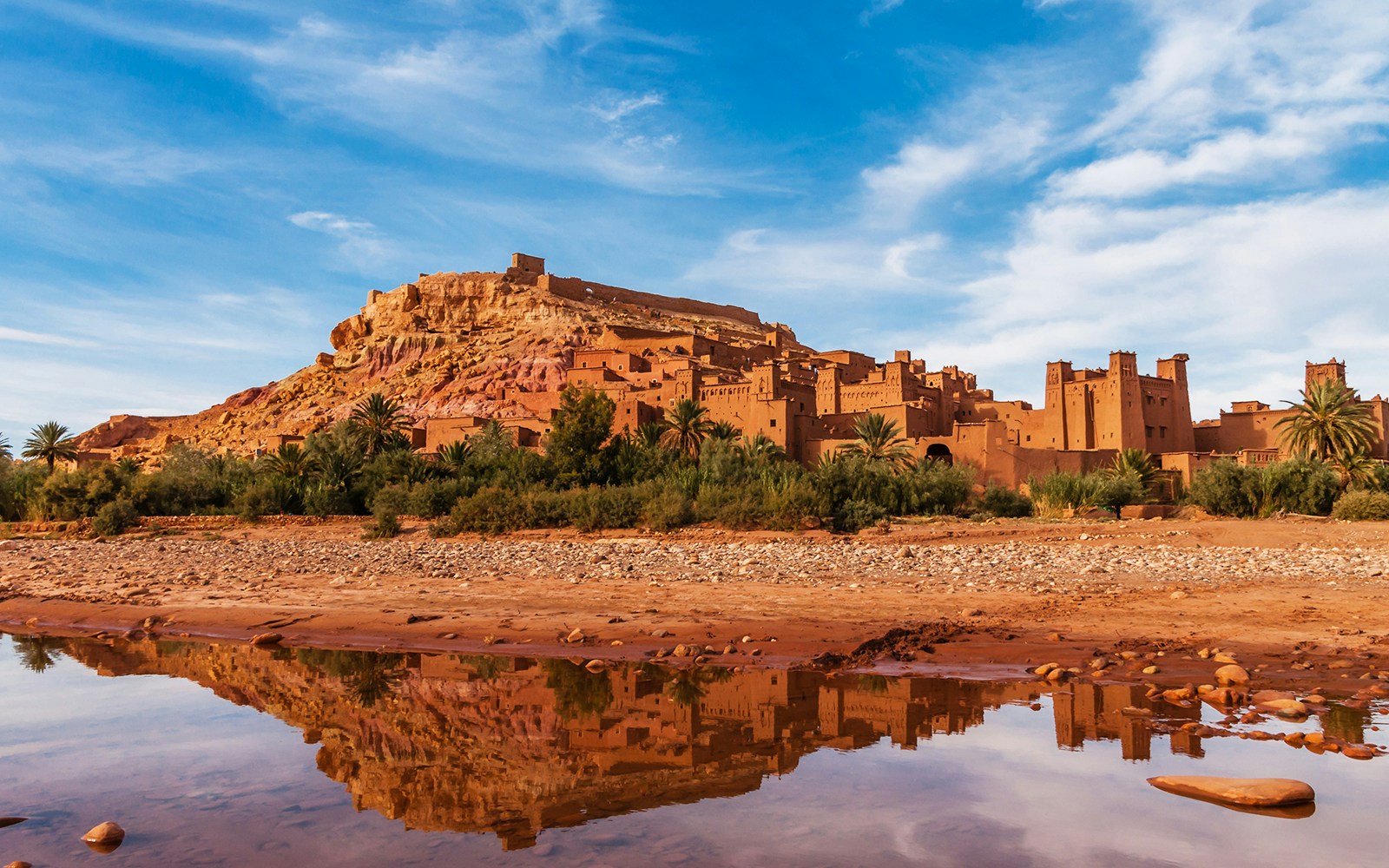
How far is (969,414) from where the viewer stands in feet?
146

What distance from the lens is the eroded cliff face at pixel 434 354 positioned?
59406 millimetres

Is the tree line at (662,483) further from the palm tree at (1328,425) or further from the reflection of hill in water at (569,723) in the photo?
the reflection of hill in water at (569,723)

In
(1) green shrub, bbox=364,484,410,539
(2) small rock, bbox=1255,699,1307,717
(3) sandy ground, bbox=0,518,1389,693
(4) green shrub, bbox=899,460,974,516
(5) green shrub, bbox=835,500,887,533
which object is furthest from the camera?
(4) green shrub, bbox=899,460,974,516

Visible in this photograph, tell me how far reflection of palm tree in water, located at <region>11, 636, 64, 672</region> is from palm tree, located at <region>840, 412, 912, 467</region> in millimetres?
26866

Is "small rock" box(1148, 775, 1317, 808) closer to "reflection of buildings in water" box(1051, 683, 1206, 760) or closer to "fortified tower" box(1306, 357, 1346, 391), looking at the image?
"reflection of buildings in water" box(1051, 683, 1206, 760)

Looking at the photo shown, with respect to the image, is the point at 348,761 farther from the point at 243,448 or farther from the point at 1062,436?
the point at 243,448

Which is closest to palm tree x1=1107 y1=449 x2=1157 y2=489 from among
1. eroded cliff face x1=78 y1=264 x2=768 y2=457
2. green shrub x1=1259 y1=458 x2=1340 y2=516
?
green shrub x1=1259 y1=458 x2=1340 y2=516

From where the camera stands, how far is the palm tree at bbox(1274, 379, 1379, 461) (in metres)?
31.7

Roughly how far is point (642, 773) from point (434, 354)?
209 feet

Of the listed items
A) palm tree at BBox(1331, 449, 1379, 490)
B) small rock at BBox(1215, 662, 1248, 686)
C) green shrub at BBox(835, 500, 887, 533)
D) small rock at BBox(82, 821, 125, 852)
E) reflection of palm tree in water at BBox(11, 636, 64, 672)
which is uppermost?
palm tree at BBox(1331, 449, 1379, 490)

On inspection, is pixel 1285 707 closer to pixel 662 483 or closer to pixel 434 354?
pixel 662 483

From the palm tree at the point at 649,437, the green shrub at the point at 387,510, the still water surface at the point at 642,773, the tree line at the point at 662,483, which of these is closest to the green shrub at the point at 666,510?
the tree line at the point at 662,483

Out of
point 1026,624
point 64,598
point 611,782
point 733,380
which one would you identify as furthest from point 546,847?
point 733,380

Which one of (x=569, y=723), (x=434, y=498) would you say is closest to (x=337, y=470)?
(x=434, y=498)
